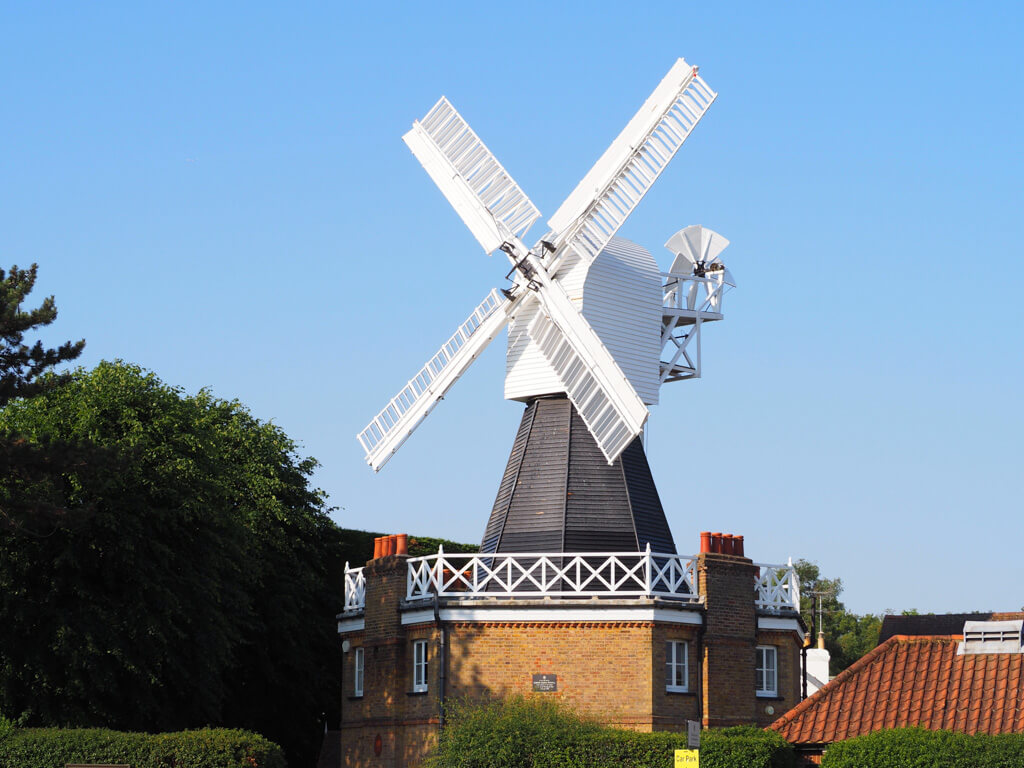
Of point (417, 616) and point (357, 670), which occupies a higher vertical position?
point (417, 616)

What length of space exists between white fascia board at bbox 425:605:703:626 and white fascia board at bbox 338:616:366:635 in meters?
3.72

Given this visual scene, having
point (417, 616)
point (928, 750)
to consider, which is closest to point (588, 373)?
point (417, 616)

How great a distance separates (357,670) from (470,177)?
12.0 meters

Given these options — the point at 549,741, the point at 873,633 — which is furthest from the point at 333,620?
the point at 873,633

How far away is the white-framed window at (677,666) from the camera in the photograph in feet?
95.1

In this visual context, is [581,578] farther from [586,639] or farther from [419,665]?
[419,665]

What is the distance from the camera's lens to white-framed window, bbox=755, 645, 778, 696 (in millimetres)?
30938

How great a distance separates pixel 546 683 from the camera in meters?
28.8

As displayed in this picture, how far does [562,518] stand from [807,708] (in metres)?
6.58

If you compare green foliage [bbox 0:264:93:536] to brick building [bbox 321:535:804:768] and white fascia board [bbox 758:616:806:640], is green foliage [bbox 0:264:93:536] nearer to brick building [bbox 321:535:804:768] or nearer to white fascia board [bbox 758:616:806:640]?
brick building [bbox 321:535:804:768]

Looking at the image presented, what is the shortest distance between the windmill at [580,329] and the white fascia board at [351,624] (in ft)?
12.0

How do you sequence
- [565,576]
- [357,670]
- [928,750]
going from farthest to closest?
[357,670] → [565,576] → [928,750]

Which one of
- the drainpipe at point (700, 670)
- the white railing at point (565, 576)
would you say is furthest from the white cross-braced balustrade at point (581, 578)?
the drainpipe at point (700, 670)

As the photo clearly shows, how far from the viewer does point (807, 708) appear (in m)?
27.3
